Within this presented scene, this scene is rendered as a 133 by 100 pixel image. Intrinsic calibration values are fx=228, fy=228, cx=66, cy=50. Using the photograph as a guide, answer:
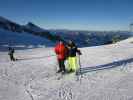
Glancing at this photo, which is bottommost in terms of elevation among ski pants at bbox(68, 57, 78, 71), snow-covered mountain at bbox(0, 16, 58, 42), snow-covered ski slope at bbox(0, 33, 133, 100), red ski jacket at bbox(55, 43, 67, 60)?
snow-covered ski slope at bbox(0, 33, 133, 100)

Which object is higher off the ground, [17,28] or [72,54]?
[17,28]

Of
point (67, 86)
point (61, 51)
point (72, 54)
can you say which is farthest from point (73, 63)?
point (67, 86)

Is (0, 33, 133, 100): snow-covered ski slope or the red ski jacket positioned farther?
the red ski jacket

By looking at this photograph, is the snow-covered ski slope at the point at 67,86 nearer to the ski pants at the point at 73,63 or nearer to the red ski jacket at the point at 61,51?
the ski pants at the point at 73,63

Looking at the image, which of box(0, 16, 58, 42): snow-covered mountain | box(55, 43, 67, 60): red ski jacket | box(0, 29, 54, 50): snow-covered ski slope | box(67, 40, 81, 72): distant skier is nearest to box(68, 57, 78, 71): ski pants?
box(67, 40, 81, 72): distant skier

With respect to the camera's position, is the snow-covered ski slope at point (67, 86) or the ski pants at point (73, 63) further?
the ski pants at point (73, 63)

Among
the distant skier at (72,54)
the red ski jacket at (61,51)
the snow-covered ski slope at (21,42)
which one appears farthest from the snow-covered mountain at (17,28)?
the distant skier at (72,54)

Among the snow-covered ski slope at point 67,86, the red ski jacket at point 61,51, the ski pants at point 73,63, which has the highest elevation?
the red ski jacket at point 61,51

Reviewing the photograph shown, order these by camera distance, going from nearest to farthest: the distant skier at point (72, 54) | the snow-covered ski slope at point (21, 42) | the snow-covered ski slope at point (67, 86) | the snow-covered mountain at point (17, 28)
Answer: the snow-covered ski slope at point (67, 86), the distant skier at point (72, 54), the snow-covered ski slope at point (21, 42), the snow-covered mountain at point (17, 28)

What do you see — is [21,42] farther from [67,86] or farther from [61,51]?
[67,86]

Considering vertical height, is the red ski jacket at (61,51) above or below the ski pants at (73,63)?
above

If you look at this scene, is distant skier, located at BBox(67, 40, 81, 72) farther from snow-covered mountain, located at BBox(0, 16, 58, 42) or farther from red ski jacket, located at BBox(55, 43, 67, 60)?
snow-covered mountain, located at BBox(0, 16, 58, 42)

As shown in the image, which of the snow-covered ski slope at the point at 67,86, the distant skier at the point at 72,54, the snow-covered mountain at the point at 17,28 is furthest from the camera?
the snow-covered mountain at the point at 17,28

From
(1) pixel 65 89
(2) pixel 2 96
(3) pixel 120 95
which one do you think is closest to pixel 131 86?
(3) pixel 120 95
